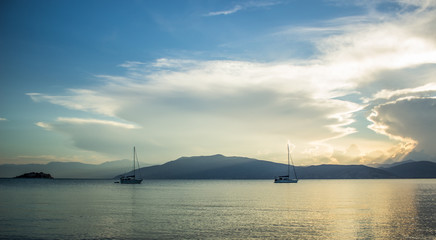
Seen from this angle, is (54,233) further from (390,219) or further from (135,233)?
(390,219)

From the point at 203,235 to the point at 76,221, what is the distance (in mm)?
19930

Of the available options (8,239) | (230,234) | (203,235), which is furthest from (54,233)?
(230,234)

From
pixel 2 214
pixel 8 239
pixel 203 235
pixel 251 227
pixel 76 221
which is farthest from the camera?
pixel 2 214

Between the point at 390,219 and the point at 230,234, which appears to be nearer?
the point at 230,234

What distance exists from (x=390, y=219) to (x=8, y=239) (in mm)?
47599

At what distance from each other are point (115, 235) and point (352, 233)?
84.6ft

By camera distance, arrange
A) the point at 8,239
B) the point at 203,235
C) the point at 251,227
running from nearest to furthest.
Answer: the point at 8,239, the point at 203,235, the point at 251,227

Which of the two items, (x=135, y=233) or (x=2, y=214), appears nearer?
(x=135, y=233)

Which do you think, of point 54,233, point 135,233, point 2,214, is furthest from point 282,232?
point 2,214

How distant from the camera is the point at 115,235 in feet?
120

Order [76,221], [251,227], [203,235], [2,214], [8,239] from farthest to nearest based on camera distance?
[2,214] → [76,221] → [251,227] → [203,235] → [8,239]

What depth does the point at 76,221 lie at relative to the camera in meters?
46.2

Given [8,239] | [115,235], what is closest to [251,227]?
[115,235]

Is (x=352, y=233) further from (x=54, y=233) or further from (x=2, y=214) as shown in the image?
(x=2, y=214)
